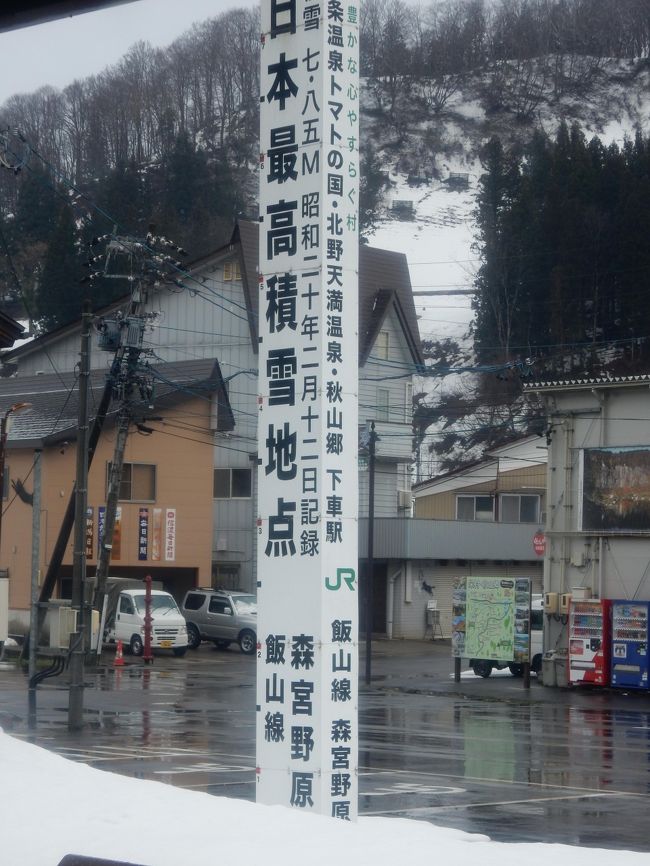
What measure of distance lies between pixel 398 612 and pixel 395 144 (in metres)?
136

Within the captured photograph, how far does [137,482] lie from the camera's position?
142 ft

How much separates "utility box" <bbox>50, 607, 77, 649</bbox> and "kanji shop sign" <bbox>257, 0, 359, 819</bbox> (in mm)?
14653

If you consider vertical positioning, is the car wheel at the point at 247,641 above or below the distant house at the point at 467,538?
below

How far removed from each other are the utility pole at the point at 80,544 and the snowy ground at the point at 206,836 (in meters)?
12.3

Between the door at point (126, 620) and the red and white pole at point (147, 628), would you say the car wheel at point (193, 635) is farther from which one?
the red and white pole at point (147, 628)

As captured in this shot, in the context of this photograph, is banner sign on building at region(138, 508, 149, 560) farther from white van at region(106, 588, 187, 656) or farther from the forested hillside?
the forested hillside

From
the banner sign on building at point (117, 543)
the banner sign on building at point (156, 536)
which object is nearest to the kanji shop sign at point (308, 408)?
the banner sign on building at point (117, 543)

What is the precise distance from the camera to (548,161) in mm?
86812

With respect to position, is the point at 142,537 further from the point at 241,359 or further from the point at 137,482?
the point at 241,359

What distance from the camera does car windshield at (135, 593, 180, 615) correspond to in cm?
3788

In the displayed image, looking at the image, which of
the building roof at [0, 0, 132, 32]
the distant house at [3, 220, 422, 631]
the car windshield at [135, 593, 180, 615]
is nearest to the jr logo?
the building roof at [0, 0, 132, 32]

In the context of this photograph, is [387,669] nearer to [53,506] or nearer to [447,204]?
[53,506]

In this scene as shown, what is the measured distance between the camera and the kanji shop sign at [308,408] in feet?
23.8

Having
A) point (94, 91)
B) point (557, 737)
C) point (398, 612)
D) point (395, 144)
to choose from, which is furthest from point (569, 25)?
point (557, 737)
